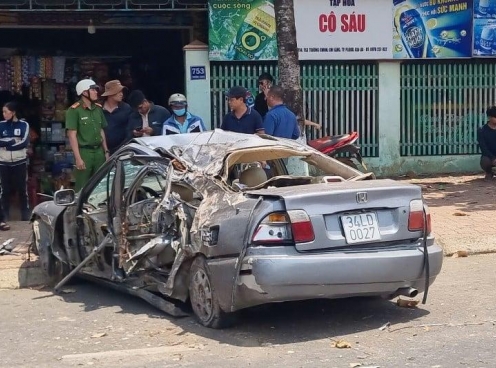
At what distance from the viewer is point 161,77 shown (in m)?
15.9

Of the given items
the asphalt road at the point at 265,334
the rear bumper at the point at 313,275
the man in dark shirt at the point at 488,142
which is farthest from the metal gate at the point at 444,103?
the rear bumper at the point at 313,275

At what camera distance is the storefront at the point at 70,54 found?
14266mm

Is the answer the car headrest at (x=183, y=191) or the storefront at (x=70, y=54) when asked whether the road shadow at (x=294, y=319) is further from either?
the storefront at (x=70, y=54)

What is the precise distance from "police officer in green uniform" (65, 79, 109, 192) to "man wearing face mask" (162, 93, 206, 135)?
89 cm

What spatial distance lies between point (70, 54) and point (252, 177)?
329 inches

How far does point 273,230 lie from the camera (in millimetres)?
6715

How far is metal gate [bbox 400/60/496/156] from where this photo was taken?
15.5 meters

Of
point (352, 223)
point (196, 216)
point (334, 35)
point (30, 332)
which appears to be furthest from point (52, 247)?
point (334, 35)

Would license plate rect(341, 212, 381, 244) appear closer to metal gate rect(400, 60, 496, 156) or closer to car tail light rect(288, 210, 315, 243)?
car tail light rect(288, 210, 315, 243)

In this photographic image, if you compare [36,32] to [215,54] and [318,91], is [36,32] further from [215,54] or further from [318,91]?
[318,91]

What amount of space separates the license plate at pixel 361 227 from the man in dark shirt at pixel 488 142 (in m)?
8.30

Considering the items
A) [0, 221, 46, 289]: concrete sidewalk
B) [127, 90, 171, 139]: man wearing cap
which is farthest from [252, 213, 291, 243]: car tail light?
[127, 90, 171, 139]: man wearing cap

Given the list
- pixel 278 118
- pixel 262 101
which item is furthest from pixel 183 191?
pixel 262 101

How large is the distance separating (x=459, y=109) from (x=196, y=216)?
9441 mm
